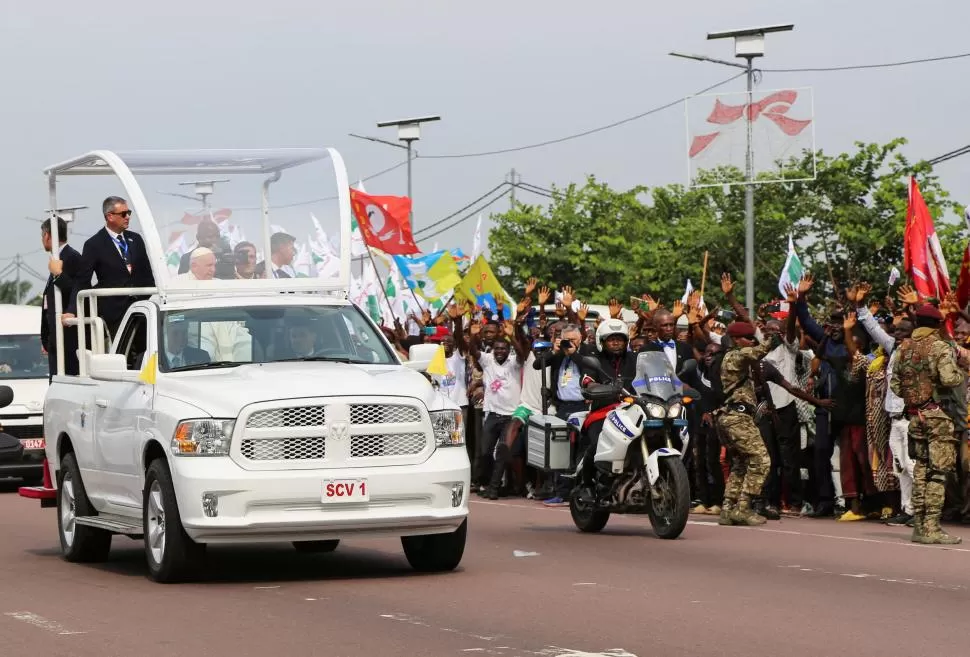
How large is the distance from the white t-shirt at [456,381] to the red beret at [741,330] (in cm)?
713

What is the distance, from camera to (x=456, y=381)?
75.9 ft

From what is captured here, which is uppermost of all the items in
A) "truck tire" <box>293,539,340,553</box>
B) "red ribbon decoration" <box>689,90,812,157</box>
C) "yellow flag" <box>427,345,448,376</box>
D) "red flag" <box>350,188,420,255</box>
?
"red ribbon decoration" <box>689,90,812,157</box>

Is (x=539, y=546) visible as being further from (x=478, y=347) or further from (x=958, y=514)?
(x=478, y=347)

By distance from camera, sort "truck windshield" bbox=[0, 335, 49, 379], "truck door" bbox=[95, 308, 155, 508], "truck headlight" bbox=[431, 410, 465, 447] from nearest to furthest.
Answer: "truck headlight" bbox=[431, 410, 465, 447]
"truck door" bbox=[95, 308, 155, 508]
"truck windshield" bbox=[0, 335, 49, 379]

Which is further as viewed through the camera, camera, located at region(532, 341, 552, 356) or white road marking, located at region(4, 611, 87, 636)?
camera, located at region(532, 341, 552, 356)

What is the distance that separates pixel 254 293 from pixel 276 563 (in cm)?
211

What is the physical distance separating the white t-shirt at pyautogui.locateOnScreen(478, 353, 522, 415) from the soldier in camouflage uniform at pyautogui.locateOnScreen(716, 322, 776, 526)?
5.00 metres

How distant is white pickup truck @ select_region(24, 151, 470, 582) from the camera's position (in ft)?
37.0

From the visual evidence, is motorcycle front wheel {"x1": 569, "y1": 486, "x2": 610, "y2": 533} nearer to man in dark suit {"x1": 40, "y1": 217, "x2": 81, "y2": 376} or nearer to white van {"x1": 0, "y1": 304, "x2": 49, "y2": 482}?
man in dark suit {"x1": 40, "y1": 217, "x2": 81, "y2": 376}

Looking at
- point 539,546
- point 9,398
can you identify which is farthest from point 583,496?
point 9,398

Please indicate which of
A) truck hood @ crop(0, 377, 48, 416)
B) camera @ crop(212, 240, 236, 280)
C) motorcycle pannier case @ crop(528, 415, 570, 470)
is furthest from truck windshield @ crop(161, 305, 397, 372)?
truck hood @ crop(0, 377, 48, 416)

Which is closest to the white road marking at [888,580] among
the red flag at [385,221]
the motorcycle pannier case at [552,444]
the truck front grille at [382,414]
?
the truck front grille at [382,414]

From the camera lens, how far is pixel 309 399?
1138 cm

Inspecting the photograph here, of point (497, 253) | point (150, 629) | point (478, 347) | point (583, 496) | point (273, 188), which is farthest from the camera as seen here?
point (497, 253)
